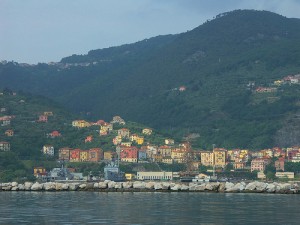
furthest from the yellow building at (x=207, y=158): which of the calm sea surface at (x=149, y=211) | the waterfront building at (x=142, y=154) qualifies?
the calm sea surface at (x=149, y=211)

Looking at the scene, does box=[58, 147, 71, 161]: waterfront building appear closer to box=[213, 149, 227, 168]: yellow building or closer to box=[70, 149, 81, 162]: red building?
box=[70, 149, 81, 162]: red building

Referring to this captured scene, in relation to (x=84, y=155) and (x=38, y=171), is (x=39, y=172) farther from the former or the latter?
(x=84, y=155)

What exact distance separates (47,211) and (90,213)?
309 centimetres

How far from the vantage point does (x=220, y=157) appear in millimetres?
149375

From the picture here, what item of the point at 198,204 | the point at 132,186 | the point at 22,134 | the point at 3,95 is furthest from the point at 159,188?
the point at 3,95

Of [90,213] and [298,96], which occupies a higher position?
[298,96]

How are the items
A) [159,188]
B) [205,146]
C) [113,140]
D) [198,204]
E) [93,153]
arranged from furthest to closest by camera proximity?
[205,146], [113,140], [93,153], [159,188], [198,204]

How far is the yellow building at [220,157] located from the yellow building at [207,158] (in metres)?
0.69

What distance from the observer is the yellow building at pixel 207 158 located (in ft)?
480

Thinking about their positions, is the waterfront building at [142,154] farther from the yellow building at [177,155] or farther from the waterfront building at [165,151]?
the yellow building at [177,155]

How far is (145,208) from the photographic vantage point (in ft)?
163

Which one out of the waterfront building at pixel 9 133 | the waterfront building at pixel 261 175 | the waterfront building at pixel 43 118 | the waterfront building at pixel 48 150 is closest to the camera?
the waterfront building at pixel 261 175

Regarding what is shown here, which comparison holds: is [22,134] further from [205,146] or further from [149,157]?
[205,146]

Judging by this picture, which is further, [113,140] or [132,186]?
[113,140]
